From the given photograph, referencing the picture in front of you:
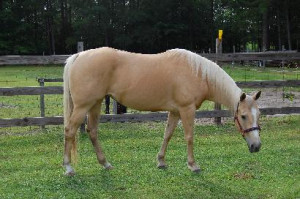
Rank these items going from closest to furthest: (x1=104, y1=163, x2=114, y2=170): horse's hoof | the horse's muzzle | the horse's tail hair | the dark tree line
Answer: the horse's muzzle
the horse's tail hair
(x1=104, y1=163, x2=114, y2=170): horse's hoof
the dark tree line

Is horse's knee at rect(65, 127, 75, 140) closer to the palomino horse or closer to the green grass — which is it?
the palomino horse

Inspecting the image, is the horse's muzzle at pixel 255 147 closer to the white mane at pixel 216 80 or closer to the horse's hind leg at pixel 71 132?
the white mane at pixel 216 80

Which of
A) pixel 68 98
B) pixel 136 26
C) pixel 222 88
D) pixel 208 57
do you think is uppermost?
pixel 136 26

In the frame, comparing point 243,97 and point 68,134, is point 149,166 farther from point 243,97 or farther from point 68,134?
point 243,97

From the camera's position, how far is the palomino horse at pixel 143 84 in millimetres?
5328

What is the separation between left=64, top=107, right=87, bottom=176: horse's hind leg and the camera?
17.5 feet

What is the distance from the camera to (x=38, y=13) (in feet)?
156

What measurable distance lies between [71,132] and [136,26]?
38.8m

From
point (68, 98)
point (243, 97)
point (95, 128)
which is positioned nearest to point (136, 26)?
point (95, 128)

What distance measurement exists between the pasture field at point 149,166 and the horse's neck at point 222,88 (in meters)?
0.95

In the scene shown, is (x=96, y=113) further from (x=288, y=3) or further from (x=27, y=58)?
(x=288, y=3)

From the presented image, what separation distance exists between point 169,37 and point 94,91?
38.4 m

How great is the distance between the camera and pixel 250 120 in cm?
505

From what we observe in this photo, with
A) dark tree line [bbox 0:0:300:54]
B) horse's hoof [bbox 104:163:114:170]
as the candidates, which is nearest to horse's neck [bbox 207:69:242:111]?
horse's hoof [bbox 104:163:114:170]
